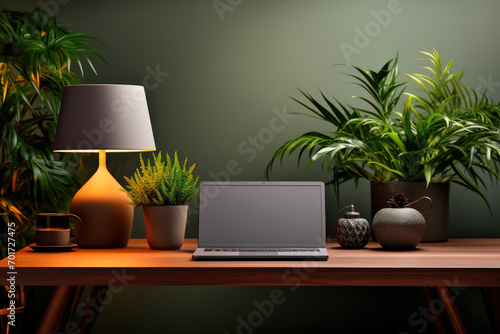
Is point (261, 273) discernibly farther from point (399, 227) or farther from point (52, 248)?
point (52, 248)

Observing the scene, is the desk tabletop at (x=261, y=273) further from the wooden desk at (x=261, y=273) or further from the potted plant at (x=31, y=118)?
the potted plant at (x=31, y=118)

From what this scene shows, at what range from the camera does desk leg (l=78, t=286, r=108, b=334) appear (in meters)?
2.17

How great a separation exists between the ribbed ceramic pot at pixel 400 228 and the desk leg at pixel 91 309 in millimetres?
1129

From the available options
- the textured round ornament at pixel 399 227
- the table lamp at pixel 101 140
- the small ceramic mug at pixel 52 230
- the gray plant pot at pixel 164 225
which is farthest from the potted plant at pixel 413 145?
the small ceramic mug at pixel 52 230

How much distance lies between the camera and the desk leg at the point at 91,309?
2.17 metres

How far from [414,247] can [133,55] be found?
144 cm

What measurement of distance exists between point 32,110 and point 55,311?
908 millimetres

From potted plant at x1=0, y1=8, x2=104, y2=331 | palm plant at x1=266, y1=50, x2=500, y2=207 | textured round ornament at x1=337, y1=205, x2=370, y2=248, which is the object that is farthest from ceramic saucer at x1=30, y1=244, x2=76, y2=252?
textured round ornament at x1=337, y1=205, x2=370, y2=248

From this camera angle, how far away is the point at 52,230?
1823 millimetres

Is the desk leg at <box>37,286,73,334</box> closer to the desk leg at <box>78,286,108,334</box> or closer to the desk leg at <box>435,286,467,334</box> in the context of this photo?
the desk leg at <box>78,286,108,334</box>

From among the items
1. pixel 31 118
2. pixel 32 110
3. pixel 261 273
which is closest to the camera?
pixel 261 273

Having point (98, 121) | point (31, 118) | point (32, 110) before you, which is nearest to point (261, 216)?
point (98, 121)

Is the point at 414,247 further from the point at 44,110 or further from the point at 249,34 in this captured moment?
the point at 44,110

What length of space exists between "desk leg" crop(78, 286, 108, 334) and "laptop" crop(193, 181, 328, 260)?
2.17ft
